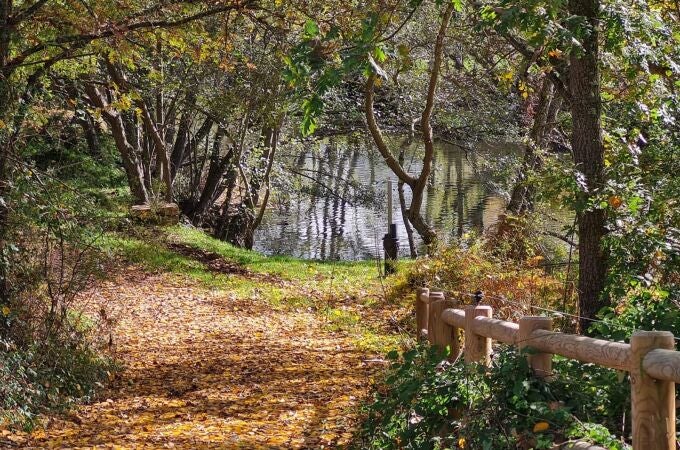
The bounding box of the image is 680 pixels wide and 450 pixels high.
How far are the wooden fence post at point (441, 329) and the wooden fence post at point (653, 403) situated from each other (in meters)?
3.06

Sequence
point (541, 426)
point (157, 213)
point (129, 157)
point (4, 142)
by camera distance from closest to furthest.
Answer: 1. point (541, 426)
2. point (4, 142)
3. point (129, 157)
4. point (157, 213)

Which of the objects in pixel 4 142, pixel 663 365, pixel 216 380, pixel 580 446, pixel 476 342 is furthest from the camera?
pixel 216 380

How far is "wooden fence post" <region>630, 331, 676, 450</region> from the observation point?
368 cm

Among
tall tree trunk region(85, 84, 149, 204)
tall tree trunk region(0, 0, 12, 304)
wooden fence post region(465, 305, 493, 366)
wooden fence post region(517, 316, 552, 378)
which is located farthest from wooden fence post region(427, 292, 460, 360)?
tall tree trunk region(85, 84, 149, 204)

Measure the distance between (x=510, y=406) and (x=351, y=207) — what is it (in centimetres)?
2607

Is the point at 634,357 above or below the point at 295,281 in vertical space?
above

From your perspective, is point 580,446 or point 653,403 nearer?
point 653,403

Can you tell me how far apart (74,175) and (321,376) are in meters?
14.2

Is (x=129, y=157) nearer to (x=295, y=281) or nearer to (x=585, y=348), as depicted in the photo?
(x=295, y=281)

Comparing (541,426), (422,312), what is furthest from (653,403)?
(422,312)

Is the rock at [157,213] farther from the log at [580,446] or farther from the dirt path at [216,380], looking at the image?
the log at [580,446]

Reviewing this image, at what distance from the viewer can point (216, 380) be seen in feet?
31.1

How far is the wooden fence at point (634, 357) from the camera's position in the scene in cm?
367

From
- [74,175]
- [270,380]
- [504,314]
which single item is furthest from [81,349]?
[74,175]
